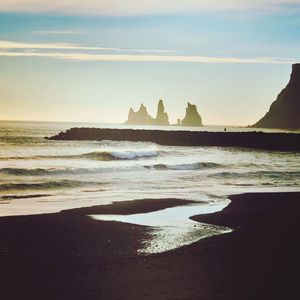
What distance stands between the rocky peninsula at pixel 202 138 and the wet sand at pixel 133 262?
70707 mm

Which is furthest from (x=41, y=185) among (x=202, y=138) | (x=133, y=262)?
(x=202, y=138)

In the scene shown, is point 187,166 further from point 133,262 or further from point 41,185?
point 133,262

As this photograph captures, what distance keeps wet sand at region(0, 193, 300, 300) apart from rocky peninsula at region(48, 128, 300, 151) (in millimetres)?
70707

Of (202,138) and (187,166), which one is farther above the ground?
(202,138)

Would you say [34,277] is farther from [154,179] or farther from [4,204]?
[154,179]

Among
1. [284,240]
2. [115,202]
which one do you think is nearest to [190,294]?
[284,240]

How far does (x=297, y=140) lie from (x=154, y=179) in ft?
206

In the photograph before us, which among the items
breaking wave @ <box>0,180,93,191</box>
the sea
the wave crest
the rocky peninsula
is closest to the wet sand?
the sea

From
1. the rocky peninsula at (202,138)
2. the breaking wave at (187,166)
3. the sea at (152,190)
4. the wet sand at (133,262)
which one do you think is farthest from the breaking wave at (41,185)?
the rocky peninsula at (202,138)

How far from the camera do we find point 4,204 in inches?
752

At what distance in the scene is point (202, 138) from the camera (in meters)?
99.6

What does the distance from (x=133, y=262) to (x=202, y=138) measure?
90083mm

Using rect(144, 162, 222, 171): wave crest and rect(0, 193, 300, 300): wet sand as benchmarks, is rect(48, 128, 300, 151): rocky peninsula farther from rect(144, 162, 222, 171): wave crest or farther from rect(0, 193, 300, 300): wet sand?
rect(0, 193, 300, 300): wet sand

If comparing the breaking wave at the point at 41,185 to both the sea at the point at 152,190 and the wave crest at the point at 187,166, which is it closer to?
the sea at the point at 152,190
